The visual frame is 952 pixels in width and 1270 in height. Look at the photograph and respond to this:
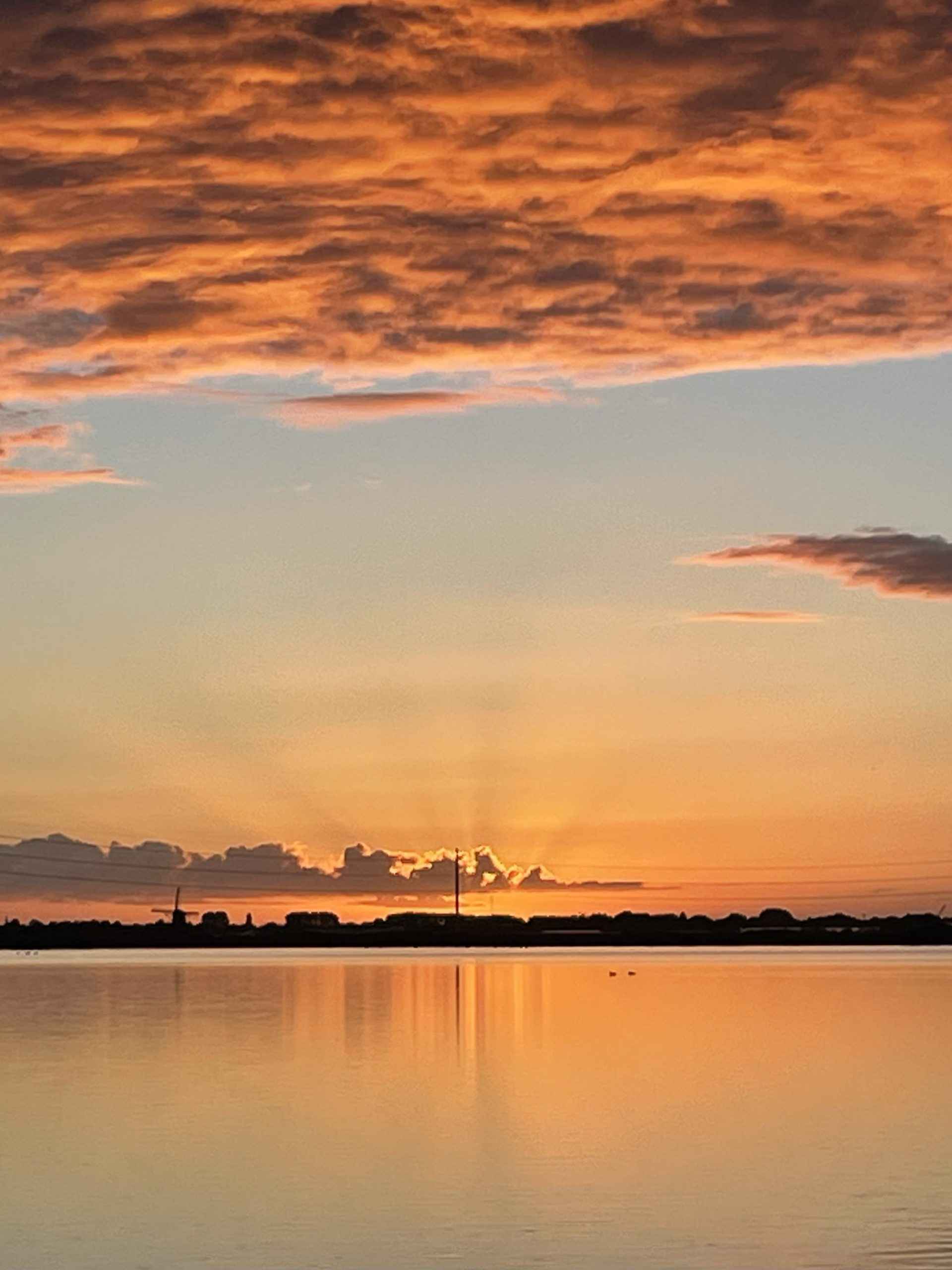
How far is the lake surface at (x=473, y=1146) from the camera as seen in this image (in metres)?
36.2

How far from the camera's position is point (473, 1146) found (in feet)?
163

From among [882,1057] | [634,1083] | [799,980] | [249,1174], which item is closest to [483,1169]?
[249,1174]

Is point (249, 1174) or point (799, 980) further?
point (799, 980)

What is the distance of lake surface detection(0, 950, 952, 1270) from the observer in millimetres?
36250

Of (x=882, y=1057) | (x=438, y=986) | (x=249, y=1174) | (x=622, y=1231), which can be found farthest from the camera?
(x=438, y=986)

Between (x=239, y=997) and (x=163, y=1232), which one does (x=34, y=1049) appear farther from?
(x=239, y=997)

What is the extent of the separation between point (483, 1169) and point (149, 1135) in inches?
408

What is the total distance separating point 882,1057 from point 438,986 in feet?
297

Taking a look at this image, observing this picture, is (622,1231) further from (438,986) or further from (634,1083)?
(438,986)

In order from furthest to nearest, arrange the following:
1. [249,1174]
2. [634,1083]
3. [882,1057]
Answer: [882,1057] < [634,1083] < [249,1174]

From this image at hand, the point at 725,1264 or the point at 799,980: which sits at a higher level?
the point at 799,980

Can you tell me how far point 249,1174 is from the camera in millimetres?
45219

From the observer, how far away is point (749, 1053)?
3159 inches

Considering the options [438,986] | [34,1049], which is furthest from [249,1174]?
[438,986]
